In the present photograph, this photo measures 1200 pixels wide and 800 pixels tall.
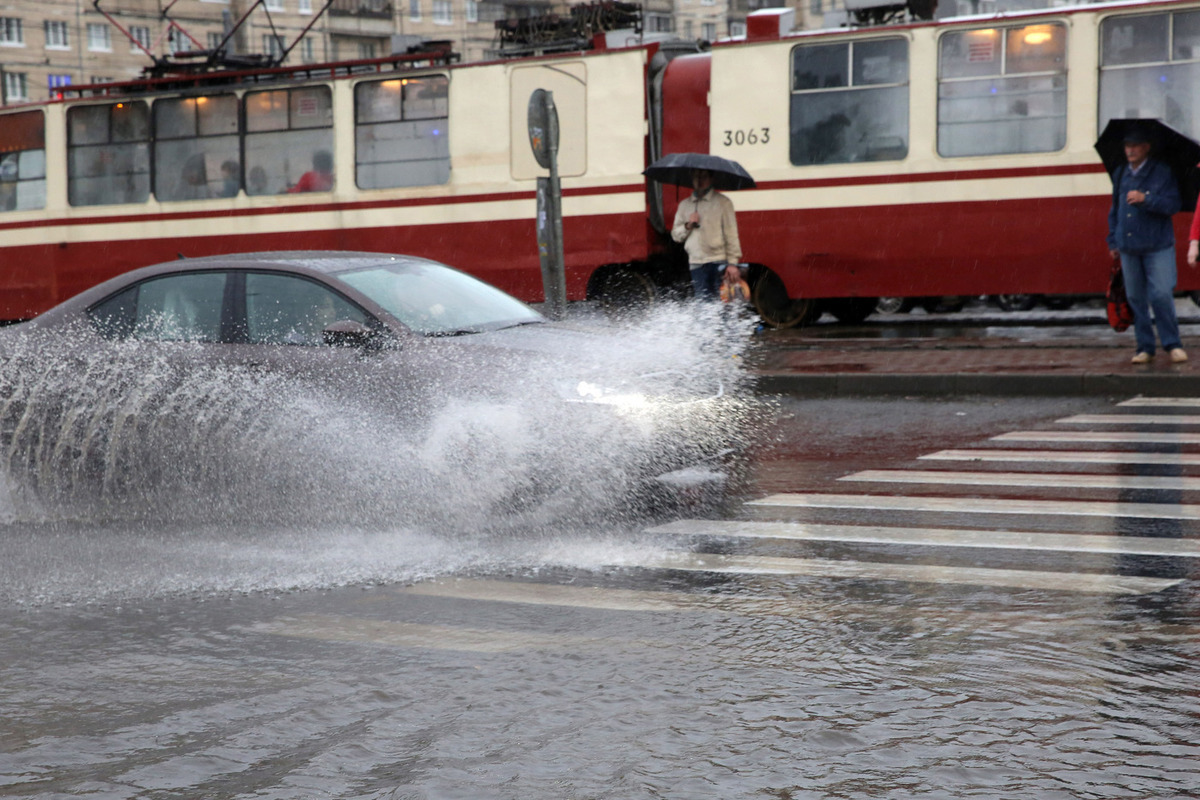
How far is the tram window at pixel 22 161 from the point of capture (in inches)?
849

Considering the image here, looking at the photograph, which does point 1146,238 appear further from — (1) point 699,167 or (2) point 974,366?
(1) point 699,167

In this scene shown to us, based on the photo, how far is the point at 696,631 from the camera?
206 inches

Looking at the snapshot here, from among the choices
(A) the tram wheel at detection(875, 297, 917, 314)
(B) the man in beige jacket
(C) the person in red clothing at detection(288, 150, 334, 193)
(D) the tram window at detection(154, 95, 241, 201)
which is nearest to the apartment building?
(A) the tram wheel at detection(875, 297, 917, 314)

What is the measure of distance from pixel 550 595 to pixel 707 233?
920cm

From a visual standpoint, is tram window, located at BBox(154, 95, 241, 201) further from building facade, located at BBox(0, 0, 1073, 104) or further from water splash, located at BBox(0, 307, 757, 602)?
building facade, located at BBox(0, 0, 1073, 104)

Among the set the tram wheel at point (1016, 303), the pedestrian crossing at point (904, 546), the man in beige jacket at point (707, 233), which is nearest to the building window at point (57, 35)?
the tram wheel at point (1016, 303)

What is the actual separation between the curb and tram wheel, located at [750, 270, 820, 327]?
5237mm

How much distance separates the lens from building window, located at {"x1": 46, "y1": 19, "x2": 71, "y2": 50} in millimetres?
74250

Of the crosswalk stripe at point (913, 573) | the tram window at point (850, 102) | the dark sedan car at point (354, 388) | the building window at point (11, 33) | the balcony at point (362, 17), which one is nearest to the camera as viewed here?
the crosswalk stripe at point (913, 573)

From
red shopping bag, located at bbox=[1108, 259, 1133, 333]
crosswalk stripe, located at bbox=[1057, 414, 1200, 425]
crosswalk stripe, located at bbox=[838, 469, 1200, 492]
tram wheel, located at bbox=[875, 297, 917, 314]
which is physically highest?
red shopping bag, located at bbox=[1108, 259, 1133, 333]

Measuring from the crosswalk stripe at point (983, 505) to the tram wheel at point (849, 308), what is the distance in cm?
1220

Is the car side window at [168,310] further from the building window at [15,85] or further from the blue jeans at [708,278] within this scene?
the building window at [15,85]

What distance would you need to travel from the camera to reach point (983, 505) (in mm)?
7578

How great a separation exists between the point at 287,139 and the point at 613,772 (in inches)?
680
